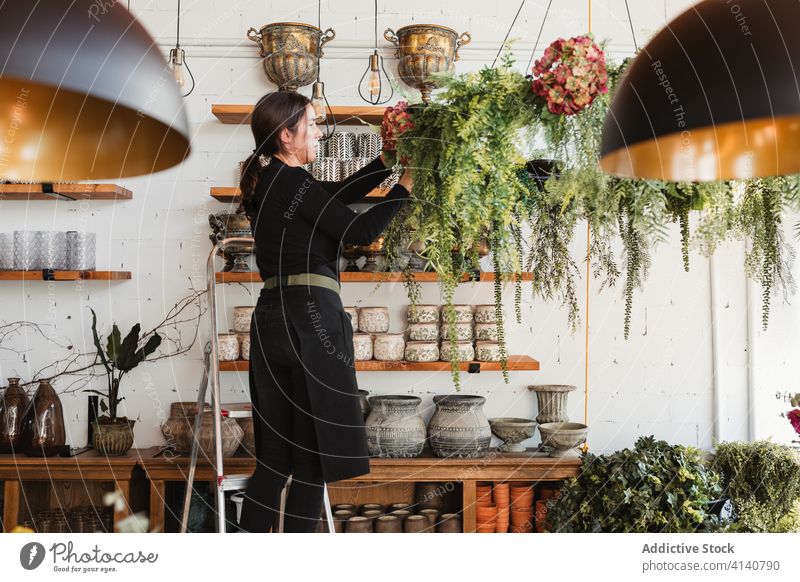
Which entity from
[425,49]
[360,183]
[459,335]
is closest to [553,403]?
[459,335]

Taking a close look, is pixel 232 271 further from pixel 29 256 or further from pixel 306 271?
pixel 306 271

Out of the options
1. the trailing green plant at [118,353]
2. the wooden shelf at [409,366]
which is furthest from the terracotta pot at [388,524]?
the trailing green plant at [118,353]

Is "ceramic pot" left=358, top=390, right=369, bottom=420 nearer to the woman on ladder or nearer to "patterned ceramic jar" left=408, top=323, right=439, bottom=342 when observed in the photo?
"patterned ceramic jar" left=408, top=323, right=439, bottom=342

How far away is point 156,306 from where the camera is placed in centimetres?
277

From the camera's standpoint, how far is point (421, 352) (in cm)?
250

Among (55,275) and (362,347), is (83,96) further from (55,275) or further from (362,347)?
(55,275)

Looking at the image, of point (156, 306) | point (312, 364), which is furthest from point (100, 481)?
point (312, 364)

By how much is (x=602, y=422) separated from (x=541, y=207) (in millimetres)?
1431

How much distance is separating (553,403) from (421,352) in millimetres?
555

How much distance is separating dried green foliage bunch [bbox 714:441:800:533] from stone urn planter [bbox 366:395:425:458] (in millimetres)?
1048

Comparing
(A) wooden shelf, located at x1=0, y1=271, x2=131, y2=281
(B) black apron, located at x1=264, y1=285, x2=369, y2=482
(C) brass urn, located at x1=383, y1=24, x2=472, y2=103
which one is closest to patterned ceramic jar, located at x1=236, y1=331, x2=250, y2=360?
(A) wooden shelf, located at x1=0, y1=271, x2=131, y2=281

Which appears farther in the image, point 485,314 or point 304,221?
point 485,314

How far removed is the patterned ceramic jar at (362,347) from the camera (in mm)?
2490
